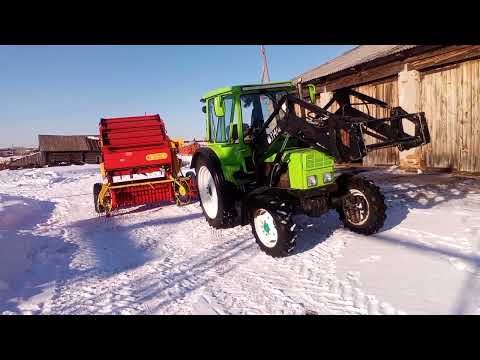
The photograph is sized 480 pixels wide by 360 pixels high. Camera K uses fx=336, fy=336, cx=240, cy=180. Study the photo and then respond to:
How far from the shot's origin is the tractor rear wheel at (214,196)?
509 cm

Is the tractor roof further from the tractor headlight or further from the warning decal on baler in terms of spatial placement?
the warning decal on baler

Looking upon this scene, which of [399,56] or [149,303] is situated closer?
[149,303]

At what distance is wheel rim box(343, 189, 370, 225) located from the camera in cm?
457

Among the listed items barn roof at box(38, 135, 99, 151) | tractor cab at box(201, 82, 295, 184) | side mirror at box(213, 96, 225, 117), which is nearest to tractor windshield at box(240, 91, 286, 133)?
tractor cab at box(201, 82, 295, 184)

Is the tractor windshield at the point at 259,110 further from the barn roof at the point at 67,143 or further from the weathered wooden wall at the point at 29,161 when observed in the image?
the weathered wooden wall at the point at 29,161

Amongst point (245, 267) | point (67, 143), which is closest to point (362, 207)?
Answer: point (245, 267)

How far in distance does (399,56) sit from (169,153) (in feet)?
22.1

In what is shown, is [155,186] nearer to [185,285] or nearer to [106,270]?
[106,270]

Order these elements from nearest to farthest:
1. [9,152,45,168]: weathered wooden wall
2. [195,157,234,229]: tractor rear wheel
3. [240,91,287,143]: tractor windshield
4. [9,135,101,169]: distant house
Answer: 1. [240,91,287,143]: tractor windshield
2. [195,157,234,229]: tractor rear wheel
3. [9,152,45,168]: weathered wooden wall
4. [9,135,101,169]: distant house

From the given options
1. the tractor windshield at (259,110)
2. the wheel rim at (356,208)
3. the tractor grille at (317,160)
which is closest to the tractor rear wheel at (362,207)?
the wheel rim at (356,208)

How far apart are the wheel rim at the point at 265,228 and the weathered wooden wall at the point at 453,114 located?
6.32 metres

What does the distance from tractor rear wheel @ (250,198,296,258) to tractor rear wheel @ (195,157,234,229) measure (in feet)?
2.85
